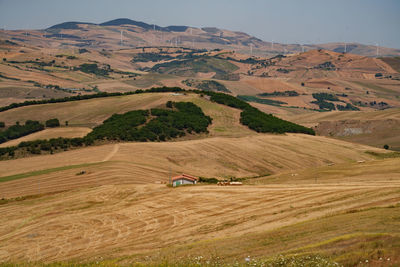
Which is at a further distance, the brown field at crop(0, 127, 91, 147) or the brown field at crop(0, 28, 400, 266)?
the brown field at crop(0, 127, 91, 147)

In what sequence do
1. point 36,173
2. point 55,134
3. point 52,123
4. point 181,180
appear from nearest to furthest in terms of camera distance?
point 181,180 < point 36,173 < point 55,134 < point 52,123

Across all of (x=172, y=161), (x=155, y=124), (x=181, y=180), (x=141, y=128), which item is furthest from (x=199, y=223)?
(x=155, y=124)

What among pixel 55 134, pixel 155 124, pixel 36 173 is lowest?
pixel 55 134

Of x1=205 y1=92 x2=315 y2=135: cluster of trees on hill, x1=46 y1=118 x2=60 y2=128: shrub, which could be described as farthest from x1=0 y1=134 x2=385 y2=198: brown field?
x1=46 y1=118 x2=60 y2=128: shrub

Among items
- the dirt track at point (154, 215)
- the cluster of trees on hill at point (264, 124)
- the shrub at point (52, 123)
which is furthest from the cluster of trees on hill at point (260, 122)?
the dirt track at point (154, 215)

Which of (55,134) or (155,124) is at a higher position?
(155,124)

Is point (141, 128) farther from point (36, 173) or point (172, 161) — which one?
point (36, 173)

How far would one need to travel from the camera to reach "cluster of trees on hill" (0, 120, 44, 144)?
142 m

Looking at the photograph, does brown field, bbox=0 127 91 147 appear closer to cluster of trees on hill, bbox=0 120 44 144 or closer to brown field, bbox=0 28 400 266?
cluster of trees on hill, bbox=0 120 44 144

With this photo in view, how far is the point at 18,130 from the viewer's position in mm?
145750

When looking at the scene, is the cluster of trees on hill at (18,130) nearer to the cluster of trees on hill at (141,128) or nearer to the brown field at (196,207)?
the cluster of trees on hill at (141,128)

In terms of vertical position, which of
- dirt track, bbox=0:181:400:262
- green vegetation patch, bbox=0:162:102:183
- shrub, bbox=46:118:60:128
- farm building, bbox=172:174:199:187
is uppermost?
dirt track, bbox=0:181:400:262

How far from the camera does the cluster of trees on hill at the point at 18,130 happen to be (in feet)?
466

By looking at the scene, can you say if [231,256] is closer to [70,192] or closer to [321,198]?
[321,198]
